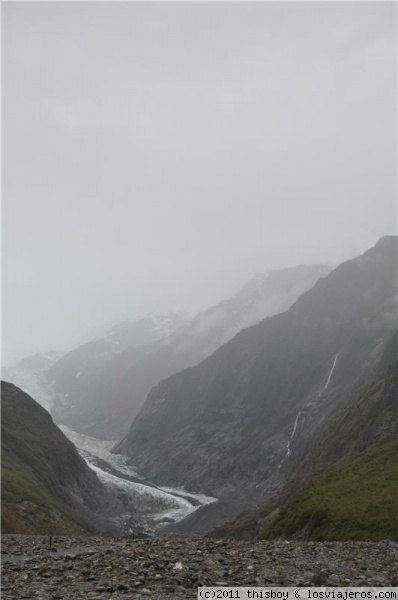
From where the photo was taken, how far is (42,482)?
111812mm

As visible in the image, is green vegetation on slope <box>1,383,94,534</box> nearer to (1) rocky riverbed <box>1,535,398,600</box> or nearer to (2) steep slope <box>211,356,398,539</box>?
(2) steep slope <box>211,356,398,539</box>

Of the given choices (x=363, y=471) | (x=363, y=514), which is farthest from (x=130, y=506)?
(x=363, y=514)

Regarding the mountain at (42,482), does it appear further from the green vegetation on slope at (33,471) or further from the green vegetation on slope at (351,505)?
the green vegetation on slope at (351,505)

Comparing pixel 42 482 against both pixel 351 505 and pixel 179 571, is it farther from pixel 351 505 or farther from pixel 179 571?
pixel 179 571

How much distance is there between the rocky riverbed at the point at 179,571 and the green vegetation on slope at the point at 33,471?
45960 millimetres

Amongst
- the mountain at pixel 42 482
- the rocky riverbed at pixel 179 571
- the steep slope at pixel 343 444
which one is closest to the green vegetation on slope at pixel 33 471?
the mountain at pixel 42 482

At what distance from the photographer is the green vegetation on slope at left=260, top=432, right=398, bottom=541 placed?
1903 inches

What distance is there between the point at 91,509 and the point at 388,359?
111110 mm

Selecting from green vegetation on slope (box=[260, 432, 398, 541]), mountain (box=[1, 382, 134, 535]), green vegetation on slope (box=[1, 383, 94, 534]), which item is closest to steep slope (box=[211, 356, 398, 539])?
green vegetation on slope (box=[260, 432, 398, 541])

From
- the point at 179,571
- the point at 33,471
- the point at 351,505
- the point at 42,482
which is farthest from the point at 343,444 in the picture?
the point at 179,571

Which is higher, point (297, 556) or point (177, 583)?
point (177, 583)

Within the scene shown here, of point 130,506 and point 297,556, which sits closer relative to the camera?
point 297,556

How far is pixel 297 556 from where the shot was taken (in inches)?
1073

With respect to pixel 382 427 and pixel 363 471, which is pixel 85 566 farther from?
pixel 382 427
